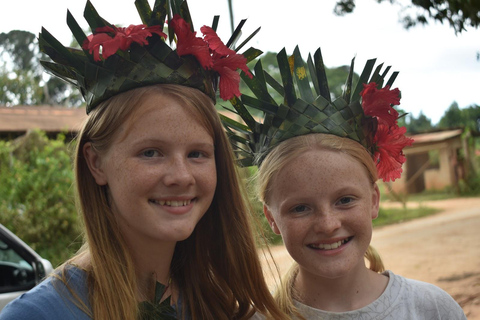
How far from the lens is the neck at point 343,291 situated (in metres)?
2.07

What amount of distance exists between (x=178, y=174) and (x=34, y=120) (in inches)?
630

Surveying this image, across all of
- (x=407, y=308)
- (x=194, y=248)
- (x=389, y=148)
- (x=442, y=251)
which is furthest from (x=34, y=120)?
(x=407, y=308)

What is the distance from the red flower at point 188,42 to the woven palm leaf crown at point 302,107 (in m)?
0.33

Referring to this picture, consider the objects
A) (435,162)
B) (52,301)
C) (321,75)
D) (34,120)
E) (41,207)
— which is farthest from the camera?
(435,162)

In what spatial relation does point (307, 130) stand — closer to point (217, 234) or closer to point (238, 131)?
point (238, 131)

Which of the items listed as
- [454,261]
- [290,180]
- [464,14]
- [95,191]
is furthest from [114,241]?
[454,261]

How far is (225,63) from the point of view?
196 cm

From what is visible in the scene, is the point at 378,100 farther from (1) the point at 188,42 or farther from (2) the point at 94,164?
(2) the point at 94,164

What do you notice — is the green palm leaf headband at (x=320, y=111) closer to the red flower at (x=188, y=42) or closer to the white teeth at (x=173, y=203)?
the red flower at (x=188, y=42)

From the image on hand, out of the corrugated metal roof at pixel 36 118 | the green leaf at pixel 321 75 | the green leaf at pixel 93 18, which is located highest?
the corrugated metal roof at pixel 36 118

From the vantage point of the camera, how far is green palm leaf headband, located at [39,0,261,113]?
1.78 meters

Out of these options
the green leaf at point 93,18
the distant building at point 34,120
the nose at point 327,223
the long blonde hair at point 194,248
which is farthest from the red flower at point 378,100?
the distant building at point 34,120

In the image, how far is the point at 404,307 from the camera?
2.01m

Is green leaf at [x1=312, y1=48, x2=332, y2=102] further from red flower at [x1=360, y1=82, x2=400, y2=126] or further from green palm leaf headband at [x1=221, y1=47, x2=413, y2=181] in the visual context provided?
red flower at [x1=360, y1=82, x2=400, y2=126]
